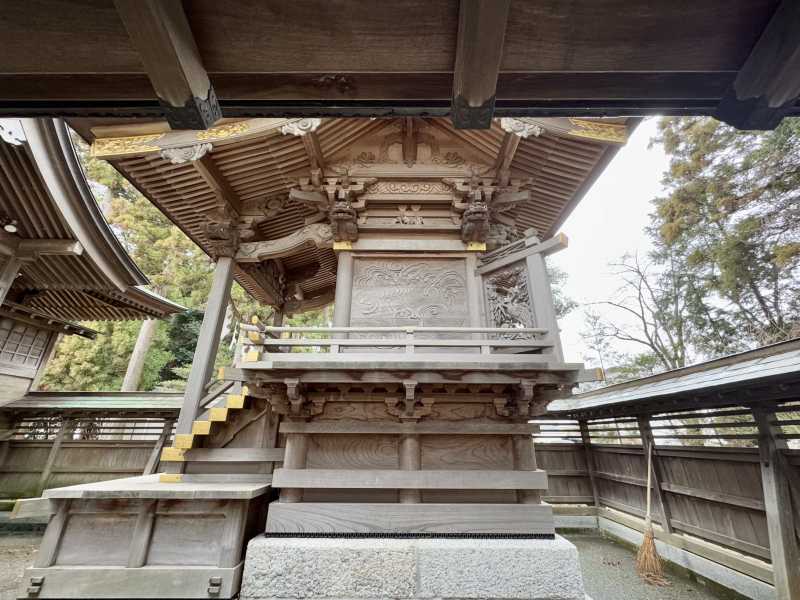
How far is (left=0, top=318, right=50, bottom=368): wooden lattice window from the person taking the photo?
9.16 m

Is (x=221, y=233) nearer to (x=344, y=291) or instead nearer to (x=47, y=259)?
(x=344, y=291)

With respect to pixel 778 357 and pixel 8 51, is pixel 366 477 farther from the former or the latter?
pixel 778 357

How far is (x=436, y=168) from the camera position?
6184 mm

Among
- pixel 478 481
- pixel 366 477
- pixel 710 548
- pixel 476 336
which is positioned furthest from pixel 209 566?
pixel 710 548

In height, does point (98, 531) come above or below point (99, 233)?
below

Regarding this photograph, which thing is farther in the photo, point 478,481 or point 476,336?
point 476,336

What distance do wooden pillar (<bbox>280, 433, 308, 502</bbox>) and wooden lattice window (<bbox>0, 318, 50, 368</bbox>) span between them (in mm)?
9644

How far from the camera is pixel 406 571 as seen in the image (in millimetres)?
4035

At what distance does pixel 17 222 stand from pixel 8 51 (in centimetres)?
700

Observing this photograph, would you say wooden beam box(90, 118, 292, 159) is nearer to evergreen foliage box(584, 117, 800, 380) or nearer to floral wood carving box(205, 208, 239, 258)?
floral wood carving box(205, 208, 239, 258)

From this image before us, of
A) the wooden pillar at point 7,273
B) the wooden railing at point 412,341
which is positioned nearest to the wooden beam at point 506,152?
the wooden railing at point 412,341

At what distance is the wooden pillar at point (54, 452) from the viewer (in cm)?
927

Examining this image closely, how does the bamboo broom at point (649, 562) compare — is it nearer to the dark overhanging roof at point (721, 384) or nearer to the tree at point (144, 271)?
the dark overhanging roof at point (721, 384)

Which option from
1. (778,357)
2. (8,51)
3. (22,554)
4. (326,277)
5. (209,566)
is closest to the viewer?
(8,51)
